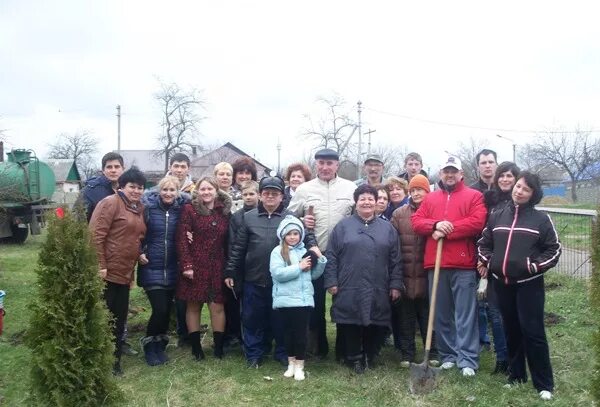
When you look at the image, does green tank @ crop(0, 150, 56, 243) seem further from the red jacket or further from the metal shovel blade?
the metal shovel blade

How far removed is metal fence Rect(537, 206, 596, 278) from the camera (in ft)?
32.6

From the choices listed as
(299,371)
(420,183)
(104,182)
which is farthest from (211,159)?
(299,371)

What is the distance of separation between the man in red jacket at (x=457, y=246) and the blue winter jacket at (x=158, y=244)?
2314 mm

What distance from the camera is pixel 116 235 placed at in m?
4.98

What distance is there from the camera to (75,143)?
65250 mm

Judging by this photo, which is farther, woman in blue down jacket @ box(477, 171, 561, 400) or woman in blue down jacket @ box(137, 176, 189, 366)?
woman in blue down jacket @ box(137, 176, 189, 366)

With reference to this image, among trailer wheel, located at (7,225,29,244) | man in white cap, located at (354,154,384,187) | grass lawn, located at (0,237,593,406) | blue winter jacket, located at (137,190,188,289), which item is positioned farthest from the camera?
trailer wheel, located at (7,225,29,244)

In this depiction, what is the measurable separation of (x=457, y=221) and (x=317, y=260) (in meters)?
1.31

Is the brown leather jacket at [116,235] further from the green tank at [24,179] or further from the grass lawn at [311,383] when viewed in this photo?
the green tank at [24,179]

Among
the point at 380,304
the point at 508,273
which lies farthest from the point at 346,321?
the point at 508,273

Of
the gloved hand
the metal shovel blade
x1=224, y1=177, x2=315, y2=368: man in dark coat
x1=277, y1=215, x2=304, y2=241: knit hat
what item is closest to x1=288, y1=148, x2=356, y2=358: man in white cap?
x1=224, y1=177, x2=315, y2=368: man in dark coat

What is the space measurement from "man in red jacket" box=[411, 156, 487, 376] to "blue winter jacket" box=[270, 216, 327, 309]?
3.47 feet

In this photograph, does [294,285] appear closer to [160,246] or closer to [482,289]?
[160,246]

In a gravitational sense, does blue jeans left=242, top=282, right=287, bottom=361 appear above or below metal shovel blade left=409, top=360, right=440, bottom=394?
above
